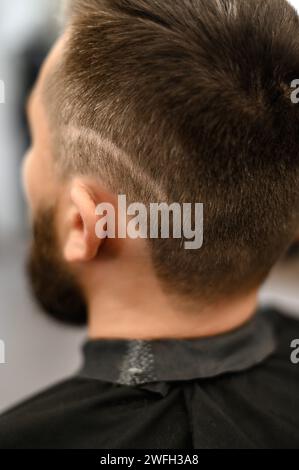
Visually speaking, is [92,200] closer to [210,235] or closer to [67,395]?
[210,235]

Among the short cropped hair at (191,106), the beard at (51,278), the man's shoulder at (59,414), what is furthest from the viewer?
the beard at (51,278)

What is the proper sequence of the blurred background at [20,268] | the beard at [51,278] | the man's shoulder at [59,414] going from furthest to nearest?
the blurred background at [20,268] < the beard at [51,278] < the man's shoulder at [59,414]

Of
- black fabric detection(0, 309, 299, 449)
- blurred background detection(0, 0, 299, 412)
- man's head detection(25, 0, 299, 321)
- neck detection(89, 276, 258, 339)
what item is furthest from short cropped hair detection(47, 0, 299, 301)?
blurred background detection(0, 0, 299, 412)

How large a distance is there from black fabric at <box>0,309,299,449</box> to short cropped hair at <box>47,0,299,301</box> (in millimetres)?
243

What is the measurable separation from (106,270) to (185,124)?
322mm

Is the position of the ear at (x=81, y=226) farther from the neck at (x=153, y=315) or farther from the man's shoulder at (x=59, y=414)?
the man's shoulder at (x=59, y=414)

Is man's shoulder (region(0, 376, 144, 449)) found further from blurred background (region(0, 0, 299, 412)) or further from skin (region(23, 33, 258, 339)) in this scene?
blurred background (region(0, 0, 299, 412))

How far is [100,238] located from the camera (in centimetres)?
87

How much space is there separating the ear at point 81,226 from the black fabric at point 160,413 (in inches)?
7.7

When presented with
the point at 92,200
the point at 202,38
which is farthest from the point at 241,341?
the point at 202,38

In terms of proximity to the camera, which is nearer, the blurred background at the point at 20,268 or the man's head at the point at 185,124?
the man's head at the point at 185,124

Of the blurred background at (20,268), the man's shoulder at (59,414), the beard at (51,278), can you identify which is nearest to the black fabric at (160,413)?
the man's shoulder at (59,414)

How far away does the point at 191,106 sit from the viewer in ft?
2.48

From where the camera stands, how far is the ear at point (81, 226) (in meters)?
0.85
